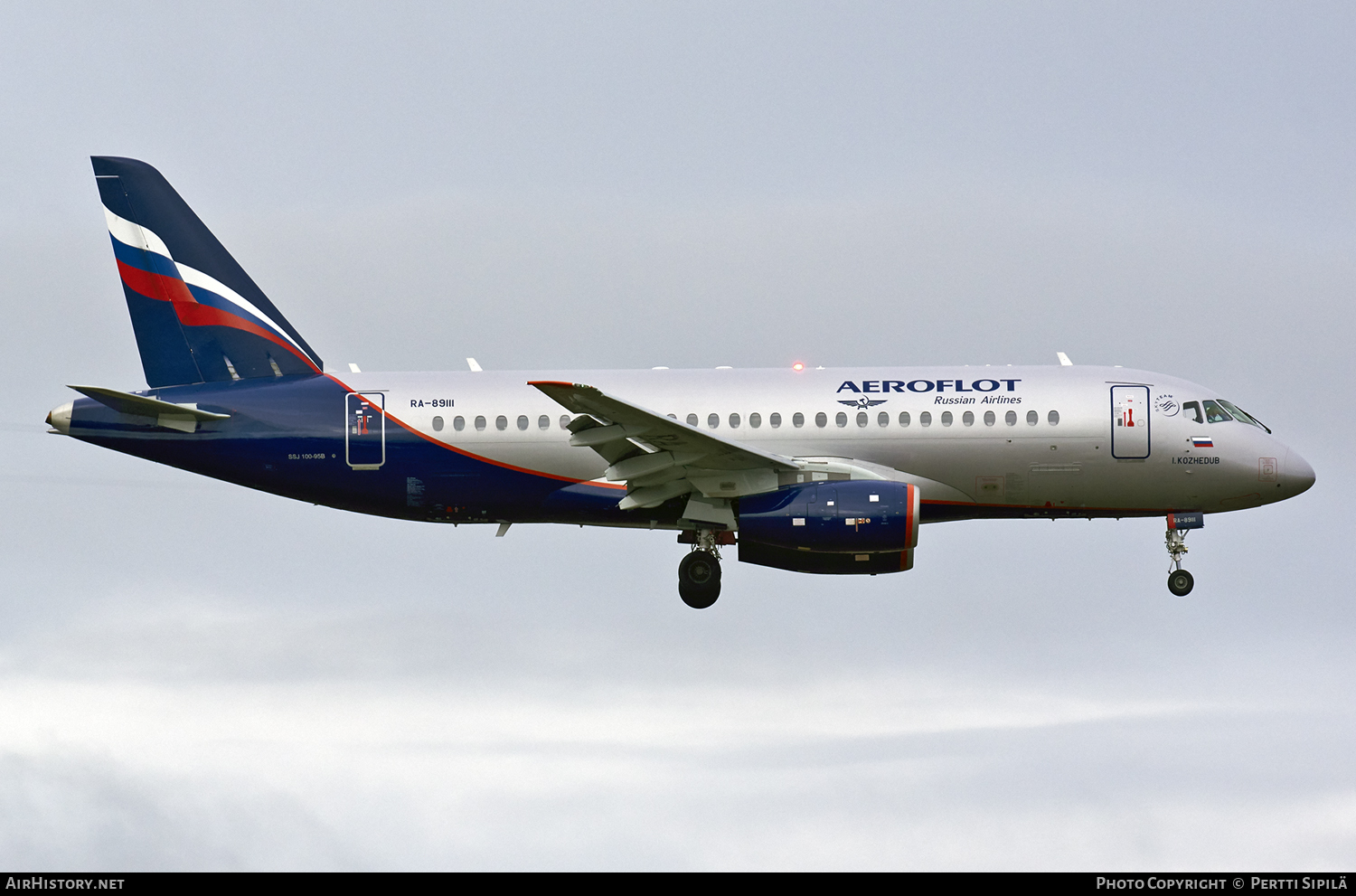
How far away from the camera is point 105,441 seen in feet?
98.6

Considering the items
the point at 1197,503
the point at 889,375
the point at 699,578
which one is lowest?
the point at 699,578

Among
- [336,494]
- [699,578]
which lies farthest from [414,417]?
[699,578]

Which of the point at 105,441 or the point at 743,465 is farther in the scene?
the point at 105,441

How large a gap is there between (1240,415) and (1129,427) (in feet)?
8.48

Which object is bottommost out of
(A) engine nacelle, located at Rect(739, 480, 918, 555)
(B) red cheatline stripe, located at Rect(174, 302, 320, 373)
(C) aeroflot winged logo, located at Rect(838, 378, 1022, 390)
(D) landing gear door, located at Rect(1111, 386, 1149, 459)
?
(A) engine nacelle, located at Rect(739, 480, 918, 555)

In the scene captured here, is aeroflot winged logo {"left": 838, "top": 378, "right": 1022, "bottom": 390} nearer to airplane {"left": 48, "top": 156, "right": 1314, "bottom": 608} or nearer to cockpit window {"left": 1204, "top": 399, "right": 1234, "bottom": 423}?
airplane {"left": 48, "top": 156, "right": 1314, "bottom": 608}

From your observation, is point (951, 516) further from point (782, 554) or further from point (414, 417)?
point (414, 417)

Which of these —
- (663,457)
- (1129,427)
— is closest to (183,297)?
(663,457)

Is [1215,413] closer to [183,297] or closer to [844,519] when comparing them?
[844,519]

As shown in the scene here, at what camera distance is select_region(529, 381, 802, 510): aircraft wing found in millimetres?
26719

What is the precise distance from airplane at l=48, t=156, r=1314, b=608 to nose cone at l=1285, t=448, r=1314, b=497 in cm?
5

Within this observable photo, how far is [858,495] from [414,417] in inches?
349

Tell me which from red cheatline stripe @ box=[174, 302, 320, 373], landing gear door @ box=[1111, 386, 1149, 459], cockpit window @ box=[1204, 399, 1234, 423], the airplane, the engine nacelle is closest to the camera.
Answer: the engine nacelle

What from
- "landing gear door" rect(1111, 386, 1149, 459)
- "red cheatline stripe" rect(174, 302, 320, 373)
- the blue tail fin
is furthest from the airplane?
"red cheatline stripe" rect(174, 302, 320, 373)
